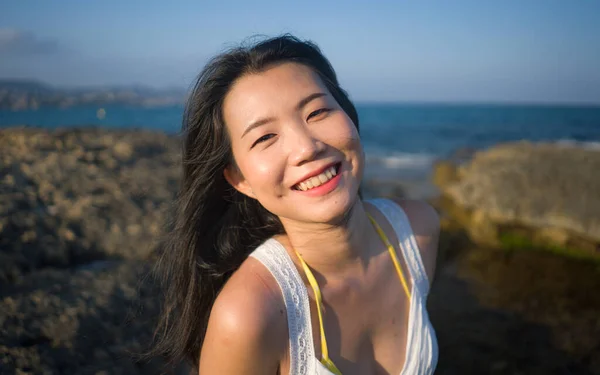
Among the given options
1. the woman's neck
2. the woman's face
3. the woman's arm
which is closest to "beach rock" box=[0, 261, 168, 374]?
the woman's arm

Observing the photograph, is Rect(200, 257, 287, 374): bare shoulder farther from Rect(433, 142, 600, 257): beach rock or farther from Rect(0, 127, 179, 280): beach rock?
Rect(433, 142, 600, 257): beach rock

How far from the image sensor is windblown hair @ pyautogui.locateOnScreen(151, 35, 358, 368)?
6.56 ft

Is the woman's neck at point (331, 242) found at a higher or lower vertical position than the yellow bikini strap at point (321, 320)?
higher

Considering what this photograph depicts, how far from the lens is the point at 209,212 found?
2.26 meters

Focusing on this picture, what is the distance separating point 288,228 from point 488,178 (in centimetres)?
520

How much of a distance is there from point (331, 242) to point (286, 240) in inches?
9.9

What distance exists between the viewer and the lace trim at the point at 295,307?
179cm

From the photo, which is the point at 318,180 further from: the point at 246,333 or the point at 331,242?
the point at 246,333

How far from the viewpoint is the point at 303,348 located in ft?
5.91

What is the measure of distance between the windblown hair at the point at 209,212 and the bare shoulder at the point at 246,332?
43 cm

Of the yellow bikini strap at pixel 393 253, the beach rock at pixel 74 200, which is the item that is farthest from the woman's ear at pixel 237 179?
the beach rock at pixel 74 200

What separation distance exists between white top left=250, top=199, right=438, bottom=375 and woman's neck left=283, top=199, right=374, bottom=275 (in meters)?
0.10

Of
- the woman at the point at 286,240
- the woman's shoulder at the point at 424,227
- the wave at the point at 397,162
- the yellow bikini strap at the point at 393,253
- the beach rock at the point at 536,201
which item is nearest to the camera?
the woman at the point at 286,240

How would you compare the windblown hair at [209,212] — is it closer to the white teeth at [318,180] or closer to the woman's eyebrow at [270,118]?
the woman's eyebrow at [270,118]
